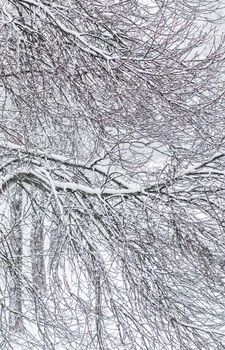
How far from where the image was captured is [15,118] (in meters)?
4.83

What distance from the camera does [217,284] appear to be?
13.5 ft

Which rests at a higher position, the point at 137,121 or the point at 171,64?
the point at 171,64

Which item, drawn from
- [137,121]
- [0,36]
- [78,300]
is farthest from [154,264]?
[0,36]

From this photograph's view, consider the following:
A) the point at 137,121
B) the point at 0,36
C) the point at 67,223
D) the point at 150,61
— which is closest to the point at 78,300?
the point at 67,223

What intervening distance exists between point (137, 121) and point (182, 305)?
5.17 ft

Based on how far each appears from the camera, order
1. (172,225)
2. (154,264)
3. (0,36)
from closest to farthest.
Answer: (172,225) → (154,264) → (0,36)

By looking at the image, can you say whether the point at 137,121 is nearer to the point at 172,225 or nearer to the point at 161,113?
the point at 161,113

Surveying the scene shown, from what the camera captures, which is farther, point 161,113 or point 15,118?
point 15,118

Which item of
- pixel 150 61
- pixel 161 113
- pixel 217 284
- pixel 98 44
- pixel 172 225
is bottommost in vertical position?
pixel 217 284

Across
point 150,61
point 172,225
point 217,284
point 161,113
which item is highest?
point 150,61

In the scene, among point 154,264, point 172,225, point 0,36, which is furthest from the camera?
point 0,36

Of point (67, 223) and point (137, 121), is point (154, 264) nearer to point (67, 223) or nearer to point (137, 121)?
point (67, 223)

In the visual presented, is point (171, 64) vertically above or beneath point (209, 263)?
above

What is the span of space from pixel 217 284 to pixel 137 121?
1.46 m
